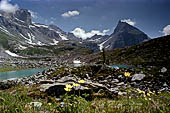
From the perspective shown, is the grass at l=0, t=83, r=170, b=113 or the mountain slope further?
the mountain slope

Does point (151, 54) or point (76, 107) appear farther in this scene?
point (151, 54)

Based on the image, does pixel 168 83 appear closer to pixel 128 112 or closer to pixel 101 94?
pixel 101 94

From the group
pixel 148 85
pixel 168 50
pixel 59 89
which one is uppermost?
pixel 168 50

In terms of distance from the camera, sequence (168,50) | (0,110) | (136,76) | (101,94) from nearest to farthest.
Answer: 1. (0,110)
2. (101,94)
3. (136,76)
4. (168,50)

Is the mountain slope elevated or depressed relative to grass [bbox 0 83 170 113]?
elevated

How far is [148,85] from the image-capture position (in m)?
20.2

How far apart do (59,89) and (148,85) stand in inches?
582

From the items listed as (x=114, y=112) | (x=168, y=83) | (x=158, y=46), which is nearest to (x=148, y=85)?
(x=168, y=83)

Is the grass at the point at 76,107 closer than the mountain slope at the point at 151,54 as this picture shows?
Yes

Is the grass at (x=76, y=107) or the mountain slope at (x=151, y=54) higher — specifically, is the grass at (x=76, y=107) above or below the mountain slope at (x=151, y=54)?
below

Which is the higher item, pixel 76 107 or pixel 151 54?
pixel 151 54

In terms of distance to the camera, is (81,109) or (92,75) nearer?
(81,109)

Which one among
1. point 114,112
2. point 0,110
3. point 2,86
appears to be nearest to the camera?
point 0,110

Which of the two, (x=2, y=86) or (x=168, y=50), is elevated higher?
(x=168, y=50)
